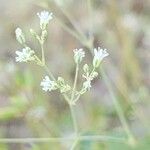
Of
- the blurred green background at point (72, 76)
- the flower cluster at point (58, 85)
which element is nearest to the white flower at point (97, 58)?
the flower cluster at point (58, 85)

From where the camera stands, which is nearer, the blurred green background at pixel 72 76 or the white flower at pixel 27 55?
the white flower at pixel 27 55

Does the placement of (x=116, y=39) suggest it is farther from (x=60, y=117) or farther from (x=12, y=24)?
(x=12, y=24)

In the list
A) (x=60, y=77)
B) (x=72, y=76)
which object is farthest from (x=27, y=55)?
(x=72, y=76)

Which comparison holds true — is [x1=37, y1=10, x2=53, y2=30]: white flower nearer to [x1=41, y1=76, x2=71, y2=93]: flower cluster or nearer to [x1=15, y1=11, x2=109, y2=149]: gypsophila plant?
[x1=15, y1=11, x2=109, y2=149]: gypsophila plant

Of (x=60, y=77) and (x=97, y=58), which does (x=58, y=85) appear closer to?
(x=60, y=77)

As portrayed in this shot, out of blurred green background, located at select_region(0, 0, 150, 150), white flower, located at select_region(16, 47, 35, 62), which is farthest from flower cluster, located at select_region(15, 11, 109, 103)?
blurred green background, located at select_region(0, 0, 150, 150)

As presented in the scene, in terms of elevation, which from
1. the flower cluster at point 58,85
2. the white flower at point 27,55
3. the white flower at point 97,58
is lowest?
the flower cluster at point 58,85

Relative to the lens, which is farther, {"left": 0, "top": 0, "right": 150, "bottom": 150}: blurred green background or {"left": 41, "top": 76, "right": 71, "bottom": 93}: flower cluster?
{"left": 0, "top": 0, "right": 150, "bottom": 150}: blurred green background

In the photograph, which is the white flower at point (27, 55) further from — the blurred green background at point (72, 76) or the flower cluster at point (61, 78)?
the blurred green background at point (72, 76)

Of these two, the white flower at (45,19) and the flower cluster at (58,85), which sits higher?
the white flower at (45,19)
